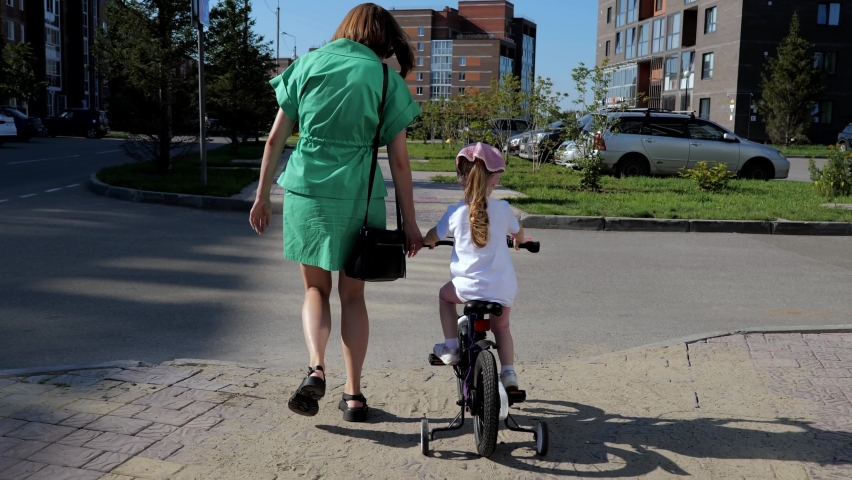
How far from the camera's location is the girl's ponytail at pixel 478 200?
13.1ft

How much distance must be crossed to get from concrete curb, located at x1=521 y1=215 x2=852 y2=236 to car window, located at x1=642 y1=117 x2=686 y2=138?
908cm

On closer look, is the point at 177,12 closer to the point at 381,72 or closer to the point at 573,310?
the point at 573,310

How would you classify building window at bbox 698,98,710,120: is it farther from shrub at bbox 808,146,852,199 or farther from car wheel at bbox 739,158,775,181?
shrub at bbox 808,146,852,199

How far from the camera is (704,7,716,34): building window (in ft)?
197

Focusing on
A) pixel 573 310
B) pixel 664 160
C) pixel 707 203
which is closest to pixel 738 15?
pixel 664 160

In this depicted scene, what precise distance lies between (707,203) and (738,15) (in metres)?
45.6

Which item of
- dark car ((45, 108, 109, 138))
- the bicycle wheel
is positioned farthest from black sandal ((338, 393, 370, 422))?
dark car ((45, 108, 109, 138))

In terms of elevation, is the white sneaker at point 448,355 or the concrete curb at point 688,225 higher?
the white sneaker at point 448,355

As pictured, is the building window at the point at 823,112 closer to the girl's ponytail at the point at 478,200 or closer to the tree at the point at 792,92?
the tree at the point at 792,92

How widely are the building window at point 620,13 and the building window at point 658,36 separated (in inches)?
265

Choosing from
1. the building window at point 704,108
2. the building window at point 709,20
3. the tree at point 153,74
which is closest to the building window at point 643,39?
the building window at point 709,20

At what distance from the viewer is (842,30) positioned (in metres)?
56.1

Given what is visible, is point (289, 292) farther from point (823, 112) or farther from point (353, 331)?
point (823, 112)

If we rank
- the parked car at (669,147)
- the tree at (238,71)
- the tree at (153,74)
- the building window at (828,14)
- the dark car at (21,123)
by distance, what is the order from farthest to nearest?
the building window at (828,14) → the dark car at (21,123) → the tree at (238,71) → the parked car at (669,147) → the tree at (153,74)
